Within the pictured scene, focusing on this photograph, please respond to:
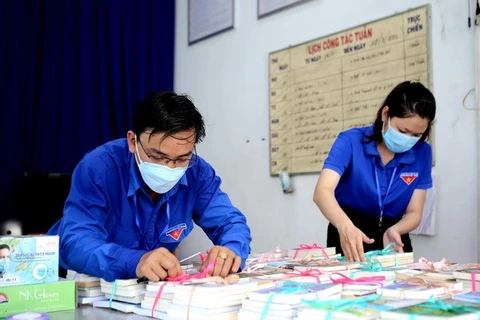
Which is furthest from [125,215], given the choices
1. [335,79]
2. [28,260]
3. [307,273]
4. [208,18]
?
[208,18]

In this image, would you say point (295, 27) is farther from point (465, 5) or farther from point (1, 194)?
point (1, 194)

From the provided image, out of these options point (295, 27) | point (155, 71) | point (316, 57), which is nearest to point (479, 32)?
point (316, 57)

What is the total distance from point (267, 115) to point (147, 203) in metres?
2.08

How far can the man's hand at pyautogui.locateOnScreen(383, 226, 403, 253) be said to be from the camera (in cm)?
193

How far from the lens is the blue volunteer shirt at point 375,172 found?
2082 millimetres

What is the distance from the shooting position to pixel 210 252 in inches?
54.3

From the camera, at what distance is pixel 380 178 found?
2.09 metres

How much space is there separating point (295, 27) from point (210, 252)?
2.29 m

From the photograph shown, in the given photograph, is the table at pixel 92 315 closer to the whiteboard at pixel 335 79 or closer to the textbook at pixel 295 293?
the textbook at pixel 295 293

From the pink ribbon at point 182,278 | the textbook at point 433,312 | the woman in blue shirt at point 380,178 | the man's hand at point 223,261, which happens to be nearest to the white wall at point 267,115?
the woman in blue shirt at point 380,178

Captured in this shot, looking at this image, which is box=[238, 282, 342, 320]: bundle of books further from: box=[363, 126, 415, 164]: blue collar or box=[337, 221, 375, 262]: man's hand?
box=[363, 126, 415, 164]: blue collar

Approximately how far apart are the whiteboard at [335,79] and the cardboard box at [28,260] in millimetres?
2050

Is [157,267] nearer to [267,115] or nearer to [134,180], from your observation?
[134,180]

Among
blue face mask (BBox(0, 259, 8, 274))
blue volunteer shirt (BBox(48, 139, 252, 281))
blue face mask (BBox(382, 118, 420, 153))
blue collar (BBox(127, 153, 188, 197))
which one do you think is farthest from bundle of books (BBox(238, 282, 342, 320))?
blue face mask (BBox(382, 118, 420, 153))
